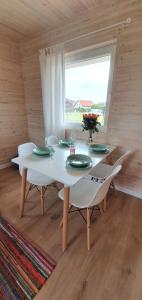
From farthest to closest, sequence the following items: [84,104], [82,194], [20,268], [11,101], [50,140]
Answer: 1. [11,101]
2. [84,104]
3. [50,140]
4. [82,194]
5. [20,268]

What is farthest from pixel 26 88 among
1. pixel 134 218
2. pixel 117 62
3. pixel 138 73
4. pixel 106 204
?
pixel 134 218

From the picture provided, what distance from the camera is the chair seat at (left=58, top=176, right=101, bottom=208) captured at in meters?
1.28

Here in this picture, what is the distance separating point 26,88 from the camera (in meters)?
2.98

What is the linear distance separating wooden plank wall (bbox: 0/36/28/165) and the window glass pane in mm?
1074

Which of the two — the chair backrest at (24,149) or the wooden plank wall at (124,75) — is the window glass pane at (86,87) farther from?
the chair backrest at (24,149)

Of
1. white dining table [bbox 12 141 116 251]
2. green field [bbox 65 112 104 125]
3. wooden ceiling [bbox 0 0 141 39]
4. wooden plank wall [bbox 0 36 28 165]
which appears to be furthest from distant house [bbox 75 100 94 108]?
wooden plank wall [bbox 0 36 28 165]

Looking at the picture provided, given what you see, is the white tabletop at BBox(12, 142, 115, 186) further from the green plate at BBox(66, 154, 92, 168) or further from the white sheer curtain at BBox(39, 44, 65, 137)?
the white sheer curtain at BBox(39, 44, 65, 137)

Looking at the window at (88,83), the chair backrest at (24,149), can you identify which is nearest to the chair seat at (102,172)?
the window at (88,83)

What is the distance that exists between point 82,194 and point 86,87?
1744mm

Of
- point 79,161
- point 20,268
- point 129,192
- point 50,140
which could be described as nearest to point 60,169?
point 79,161

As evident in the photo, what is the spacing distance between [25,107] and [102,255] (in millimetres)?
2912

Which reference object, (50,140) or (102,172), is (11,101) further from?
(102,172)

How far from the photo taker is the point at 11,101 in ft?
9.45

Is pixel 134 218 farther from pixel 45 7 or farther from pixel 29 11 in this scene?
pixel 29 11
